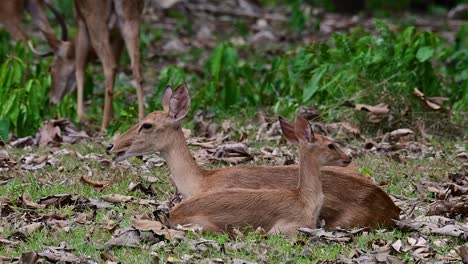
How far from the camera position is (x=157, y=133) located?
25.8 ft

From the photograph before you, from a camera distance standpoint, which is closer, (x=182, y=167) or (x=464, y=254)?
(x=464, y=254)

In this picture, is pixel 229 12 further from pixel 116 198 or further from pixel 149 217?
pixel 149 217

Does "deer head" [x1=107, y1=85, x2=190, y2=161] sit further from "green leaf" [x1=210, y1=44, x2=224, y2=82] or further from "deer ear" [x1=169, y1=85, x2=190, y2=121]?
"green leaf" [x1=210, y1=44, x2=224, y2=82]

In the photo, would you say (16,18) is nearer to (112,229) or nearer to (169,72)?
(169,72)

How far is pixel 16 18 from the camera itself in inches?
590

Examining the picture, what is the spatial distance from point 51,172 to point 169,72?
2780 mm

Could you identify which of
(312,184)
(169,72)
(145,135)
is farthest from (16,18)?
(312,184)

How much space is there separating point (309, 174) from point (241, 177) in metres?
0.56

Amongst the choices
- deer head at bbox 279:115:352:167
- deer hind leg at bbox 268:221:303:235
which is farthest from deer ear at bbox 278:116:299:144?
deer hind leg at bbox 268:221:303:235

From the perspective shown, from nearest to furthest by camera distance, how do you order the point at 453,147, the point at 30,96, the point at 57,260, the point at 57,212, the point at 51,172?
the point at 57,260 < the point at 57,212 < the point at 51,172 < the point at 453,147 < the point at 30,96

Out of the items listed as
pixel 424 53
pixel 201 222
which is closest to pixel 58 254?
pixel 201 222

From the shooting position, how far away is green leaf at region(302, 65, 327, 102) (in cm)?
1112

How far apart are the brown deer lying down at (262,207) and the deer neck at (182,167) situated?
20.0 inches

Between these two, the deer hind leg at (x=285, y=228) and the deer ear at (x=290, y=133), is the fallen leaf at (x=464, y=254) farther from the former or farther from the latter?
the deer ear at (x=290, y=133)
